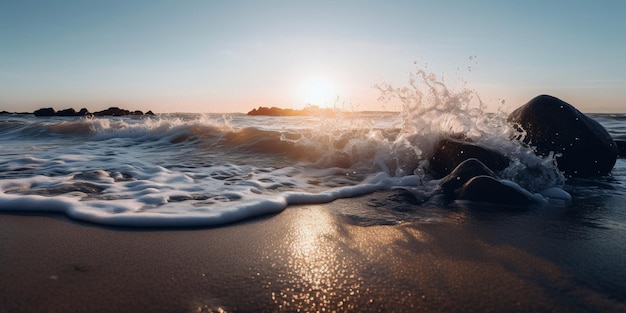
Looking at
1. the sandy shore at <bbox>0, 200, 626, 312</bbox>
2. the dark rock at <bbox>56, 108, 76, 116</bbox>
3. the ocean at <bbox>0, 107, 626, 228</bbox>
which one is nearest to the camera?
the sandy shore at <bbox>0, 200, 626, 312</bbox>

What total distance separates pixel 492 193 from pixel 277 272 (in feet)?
7.61

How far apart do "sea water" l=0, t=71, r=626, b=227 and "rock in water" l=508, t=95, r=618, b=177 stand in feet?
0.93

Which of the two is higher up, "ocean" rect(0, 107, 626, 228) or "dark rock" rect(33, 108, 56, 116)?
"dark rock" rect(33, 108, 56, 116)

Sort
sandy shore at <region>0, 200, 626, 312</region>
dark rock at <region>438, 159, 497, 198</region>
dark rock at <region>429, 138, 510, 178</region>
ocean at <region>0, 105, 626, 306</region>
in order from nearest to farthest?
sandy shore at <region>0, 200, 626, 312</region>
ocean at <region>0, 105, 626, 306</region>
dark rock at <region>438, 159, 497, 198</region>
dark rock at <region>429, 138, 510, 178</region>

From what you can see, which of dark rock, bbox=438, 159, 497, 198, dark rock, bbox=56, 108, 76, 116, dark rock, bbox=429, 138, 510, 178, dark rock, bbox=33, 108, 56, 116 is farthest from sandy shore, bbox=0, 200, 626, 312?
dark rock, bbox=33, 108, 56, 116

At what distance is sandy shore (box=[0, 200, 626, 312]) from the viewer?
1.49 metres

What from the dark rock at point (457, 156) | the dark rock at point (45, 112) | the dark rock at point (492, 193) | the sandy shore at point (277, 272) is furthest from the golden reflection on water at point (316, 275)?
the dark rock at point (45, 112)

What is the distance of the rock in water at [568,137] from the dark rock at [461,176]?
196 cm

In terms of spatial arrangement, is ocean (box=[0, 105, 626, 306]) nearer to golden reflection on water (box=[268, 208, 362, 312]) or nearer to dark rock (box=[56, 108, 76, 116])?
golden reflection on water (box=[268, 208, 362, 312])

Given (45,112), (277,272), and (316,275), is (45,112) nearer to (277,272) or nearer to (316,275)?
(277,272)

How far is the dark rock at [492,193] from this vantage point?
3.31m

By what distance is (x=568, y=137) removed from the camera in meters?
5.11

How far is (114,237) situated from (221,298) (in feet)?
3.80

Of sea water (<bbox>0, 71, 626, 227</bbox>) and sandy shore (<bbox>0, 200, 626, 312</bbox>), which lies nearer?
sandy shore (<bbox>0, 200, 626, 312</bbox>)
